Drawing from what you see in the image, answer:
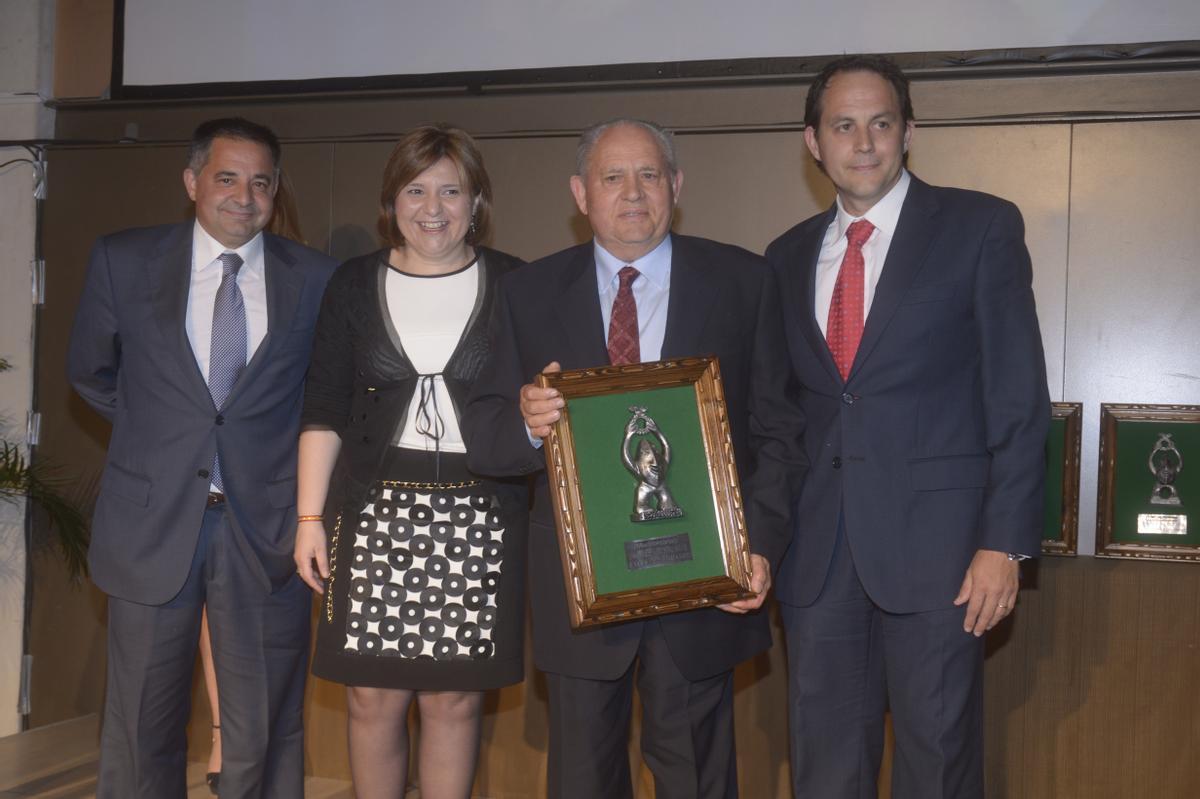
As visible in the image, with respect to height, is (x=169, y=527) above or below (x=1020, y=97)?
below

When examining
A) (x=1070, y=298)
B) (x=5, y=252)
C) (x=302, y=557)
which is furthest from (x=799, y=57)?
(x=5, y=252)

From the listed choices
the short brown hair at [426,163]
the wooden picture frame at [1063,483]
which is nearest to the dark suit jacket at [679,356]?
the short brown hair at [426,163]

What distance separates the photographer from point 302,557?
2.82m

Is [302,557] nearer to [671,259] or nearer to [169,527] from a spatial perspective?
[169,527]

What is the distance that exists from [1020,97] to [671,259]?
172 centimetres

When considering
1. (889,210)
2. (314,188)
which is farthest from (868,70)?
(314,188)

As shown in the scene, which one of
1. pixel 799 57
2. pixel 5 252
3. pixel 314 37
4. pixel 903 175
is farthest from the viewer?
pixel 5 252

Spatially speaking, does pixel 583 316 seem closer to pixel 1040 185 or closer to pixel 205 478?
pixel 205 478

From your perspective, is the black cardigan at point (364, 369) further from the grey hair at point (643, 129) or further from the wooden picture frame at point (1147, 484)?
the wooden picture frame at point (1147, 484)

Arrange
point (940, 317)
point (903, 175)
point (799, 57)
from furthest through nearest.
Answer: point (799, 57) → point (903, 175) → point (940, 317)

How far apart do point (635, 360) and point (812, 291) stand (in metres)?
0.48

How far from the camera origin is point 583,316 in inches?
96.7

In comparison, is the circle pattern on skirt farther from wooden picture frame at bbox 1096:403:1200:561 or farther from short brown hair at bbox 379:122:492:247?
wooden picture frame at bbox 1096:403:1200:561

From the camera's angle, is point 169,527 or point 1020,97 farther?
point 1020,97
